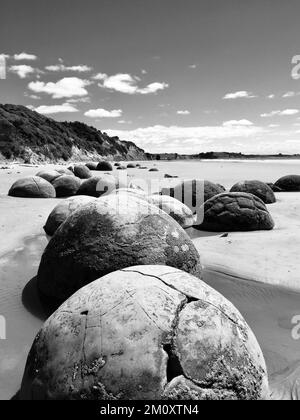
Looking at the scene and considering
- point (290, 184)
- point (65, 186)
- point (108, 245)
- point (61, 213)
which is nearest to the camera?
point (108, 245)

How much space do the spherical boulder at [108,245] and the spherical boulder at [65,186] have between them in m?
8.84

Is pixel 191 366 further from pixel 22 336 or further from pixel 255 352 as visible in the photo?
pixel 22 336

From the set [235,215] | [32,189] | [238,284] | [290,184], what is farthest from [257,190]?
[238,284]

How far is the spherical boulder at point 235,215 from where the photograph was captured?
25.2 ft

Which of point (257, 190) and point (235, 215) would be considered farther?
point (257, 190)

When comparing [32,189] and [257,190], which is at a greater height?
[32,189]

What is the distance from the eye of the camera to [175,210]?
7.88m

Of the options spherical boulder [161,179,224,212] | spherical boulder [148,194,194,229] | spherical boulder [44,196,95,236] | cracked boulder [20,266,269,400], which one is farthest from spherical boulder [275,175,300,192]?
cracked boulder [20,266,269,400]

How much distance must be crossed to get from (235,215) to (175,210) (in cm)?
121

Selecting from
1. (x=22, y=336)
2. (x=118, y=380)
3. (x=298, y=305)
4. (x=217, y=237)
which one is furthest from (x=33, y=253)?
(x=118, y=380)

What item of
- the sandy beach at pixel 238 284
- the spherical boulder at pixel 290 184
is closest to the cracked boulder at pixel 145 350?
the sandy beach at pixel 238 284

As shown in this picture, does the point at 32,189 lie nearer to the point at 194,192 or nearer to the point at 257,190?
the point at 194,192

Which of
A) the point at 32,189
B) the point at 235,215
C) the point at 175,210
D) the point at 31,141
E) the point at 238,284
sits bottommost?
the point at 238,284
